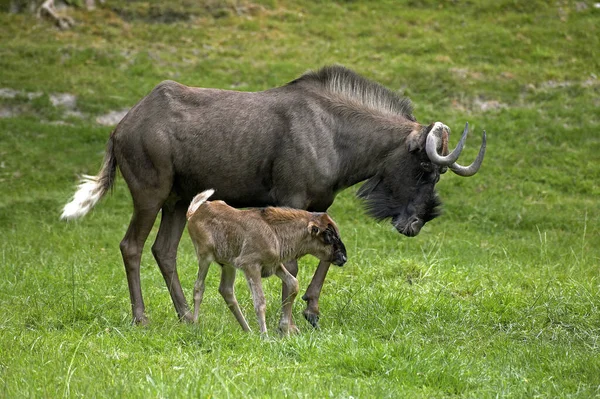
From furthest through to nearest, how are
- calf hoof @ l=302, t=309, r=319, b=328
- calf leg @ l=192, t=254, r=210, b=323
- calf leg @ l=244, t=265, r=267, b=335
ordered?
calf hoof @ l=302, t=309, r=319, b=328
calf leg @ l=192, t=254, r=210, b=323
calf leg @ l=244, t=265, r=267, b=335

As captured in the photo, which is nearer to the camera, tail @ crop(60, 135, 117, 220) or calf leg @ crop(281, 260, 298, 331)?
calf leg @ crop(281, 260, 298, 331)

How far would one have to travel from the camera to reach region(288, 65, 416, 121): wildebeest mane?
9.03 m

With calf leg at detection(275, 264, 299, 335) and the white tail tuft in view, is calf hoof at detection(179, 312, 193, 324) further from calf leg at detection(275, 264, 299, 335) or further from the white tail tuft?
the white tail tuft

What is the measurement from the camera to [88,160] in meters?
16.1

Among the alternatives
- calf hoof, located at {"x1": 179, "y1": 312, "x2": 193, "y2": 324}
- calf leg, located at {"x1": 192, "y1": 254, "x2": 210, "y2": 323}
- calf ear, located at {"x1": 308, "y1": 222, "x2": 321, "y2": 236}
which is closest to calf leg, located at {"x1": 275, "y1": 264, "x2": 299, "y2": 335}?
calf ear, located at {"x1": 308, "y1": 222, "x2": 321, "y2": 236}

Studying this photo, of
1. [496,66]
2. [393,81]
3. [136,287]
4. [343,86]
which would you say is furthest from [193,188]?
[496,66]

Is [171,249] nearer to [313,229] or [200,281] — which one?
[200,281]

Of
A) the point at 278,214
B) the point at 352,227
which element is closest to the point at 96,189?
the point at 278,214

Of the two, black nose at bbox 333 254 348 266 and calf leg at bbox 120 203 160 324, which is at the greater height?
black nose at bbox 333 254 348 266

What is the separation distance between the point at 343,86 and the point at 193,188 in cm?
180

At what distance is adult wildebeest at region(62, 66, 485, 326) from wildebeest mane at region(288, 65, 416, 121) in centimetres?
1

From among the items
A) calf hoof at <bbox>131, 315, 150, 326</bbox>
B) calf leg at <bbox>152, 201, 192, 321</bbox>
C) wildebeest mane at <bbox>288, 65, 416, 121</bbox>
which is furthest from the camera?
wildebeest mane at <bbox>288, 65, 416, 121</bbox>

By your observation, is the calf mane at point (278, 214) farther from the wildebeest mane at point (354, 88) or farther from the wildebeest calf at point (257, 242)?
the wildebeest mane at point (354, 88)

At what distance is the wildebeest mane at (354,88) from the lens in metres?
9.03
